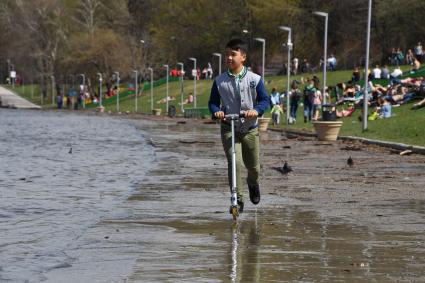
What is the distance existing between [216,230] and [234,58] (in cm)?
209

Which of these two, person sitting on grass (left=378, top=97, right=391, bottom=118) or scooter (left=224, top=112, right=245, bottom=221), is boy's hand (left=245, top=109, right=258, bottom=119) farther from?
person sitting on grass (left=378, top=97, right=391, bottom=118)

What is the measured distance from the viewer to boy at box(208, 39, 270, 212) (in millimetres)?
12984

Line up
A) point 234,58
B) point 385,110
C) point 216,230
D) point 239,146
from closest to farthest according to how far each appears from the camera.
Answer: point 216,230, point 234,58, point 239,146, point 385,110

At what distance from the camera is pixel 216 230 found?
1207 centimetres

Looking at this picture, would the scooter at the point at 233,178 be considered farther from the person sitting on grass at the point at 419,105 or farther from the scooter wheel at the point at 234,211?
the person sitting on grass at the point at 419,105

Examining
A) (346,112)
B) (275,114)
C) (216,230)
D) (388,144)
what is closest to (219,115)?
(216,230)

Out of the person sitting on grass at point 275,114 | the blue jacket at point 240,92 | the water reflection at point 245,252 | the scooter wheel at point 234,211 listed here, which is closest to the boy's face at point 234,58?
the blue jacket at point 240,92

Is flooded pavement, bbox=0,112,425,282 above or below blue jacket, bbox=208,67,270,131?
below

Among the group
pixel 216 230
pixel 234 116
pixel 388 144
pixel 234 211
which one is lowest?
pixel 388 144

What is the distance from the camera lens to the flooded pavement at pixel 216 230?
9328 millimetres

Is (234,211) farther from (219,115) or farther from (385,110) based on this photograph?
(385,110)

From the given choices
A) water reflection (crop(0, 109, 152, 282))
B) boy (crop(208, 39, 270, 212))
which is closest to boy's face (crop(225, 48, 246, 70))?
boy (crop(208, 39, 270, 212))

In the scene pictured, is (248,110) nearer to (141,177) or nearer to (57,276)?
(57,276)

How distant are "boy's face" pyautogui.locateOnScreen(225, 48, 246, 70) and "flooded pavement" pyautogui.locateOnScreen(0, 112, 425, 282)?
5.83 ft
